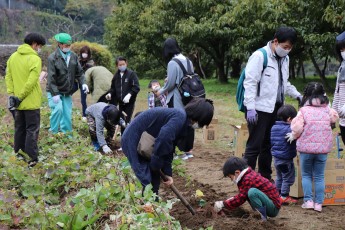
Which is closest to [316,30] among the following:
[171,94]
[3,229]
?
[171,94]

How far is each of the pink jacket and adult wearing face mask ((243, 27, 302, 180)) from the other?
48 centimetres

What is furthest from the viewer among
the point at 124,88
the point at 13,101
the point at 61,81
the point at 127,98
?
the point at 124,88

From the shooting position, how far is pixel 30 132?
22.0 feet

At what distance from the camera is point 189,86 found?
22.0 feet

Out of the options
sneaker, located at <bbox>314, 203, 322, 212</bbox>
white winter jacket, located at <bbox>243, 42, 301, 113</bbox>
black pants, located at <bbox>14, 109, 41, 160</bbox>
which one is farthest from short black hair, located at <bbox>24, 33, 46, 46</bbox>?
sneaker, located at <bbox>314, 203, 322, 212</bbox>

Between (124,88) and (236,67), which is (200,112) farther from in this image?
(236,67)

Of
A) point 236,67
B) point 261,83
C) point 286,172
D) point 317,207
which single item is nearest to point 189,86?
point 261,83

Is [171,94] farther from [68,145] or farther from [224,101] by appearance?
[224,101]

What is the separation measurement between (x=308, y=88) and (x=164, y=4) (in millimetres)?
18146

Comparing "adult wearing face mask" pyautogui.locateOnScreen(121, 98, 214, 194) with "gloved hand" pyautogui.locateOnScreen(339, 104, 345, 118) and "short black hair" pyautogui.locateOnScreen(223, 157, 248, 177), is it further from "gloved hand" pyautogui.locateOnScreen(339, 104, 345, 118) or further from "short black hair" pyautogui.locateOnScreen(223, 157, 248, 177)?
"gloved hand" pyautogui.locateOnScreen(339, 104, 345, 118)

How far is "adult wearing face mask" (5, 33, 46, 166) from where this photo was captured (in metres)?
6.54

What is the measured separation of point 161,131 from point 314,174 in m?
1.92

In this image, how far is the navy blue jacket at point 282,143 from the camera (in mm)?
5711

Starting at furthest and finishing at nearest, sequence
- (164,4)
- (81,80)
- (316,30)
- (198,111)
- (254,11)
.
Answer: (164,4) → (254,11) → (316,30) → (81,80) → (198,111)
